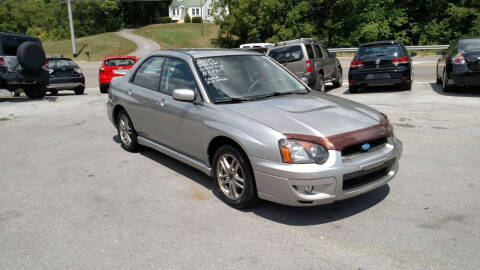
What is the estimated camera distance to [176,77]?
17.4 ft

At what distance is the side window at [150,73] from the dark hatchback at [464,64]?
28.3 ft

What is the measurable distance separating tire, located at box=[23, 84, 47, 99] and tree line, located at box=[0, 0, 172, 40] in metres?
86.2

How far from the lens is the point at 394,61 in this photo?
12.4 m

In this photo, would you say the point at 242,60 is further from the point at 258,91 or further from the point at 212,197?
the point at 212,197

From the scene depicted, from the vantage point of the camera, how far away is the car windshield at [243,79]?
15.7 feet

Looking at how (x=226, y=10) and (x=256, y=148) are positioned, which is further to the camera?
(x=226, y=10)

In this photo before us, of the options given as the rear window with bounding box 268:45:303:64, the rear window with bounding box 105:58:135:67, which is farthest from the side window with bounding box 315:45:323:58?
A: the rear window with bounding box 105:58:135:67

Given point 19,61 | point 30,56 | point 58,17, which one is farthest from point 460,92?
point 58,17

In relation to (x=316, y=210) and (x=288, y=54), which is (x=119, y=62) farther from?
(x=316, y=210)

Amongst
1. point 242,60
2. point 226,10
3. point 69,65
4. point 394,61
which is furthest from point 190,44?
point 242,60

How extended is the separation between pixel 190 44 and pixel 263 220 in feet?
213

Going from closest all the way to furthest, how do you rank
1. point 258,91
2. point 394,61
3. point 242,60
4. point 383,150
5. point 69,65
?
point 383,150 < point 258,91 < point 242,60 < point 394,61 < point 69,65

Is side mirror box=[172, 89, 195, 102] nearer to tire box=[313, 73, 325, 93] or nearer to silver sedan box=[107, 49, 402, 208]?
silver sedan box=[107, 49, 402, 208]

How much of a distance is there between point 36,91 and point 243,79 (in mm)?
12235
